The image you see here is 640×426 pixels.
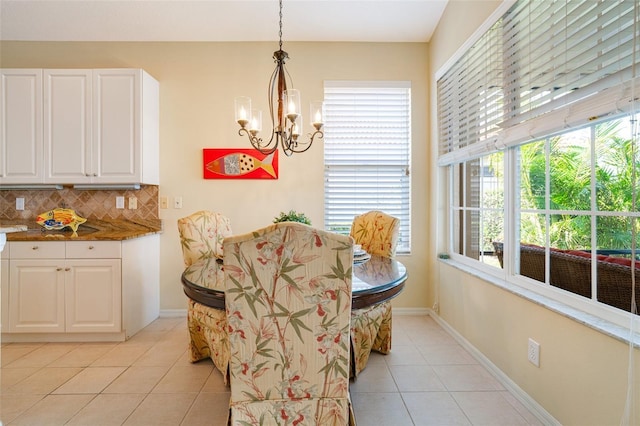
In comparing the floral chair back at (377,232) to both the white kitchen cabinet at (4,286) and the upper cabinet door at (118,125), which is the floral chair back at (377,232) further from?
the white kitchen cabinet at (4,286)

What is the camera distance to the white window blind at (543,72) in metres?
1.33

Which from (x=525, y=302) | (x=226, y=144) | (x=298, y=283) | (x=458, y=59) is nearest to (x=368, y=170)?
(x=458, y=59)

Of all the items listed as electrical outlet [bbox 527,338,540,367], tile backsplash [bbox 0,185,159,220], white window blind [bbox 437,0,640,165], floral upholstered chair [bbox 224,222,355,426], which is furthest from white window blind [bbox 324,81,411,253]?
floral upholstered chair [bbox 224,222,355,426]

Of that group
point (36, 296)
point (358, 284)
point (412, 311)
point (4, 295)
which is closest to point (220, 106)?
point (36, 296)

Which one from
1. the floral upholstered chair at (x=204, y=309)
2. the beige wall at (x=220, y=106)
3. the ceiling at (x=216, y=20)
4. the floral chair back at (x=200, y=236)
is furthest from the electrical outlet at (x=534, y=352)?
the ceiling at (x=216, y=20)

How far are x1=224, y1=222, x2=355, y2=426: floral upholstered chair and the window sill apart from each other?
3.43 feet

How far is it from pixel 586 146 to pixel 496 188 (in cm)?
→ 76

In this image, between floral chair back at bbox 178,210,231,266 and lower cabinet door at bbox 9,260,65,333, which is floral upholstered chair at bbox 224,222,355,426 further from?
lower cabinet door at bbox 9,260,65,333

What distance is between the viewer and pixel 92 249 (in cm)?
270

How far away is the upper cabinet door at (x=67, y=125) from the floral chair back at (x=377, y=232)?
2407 millimetres

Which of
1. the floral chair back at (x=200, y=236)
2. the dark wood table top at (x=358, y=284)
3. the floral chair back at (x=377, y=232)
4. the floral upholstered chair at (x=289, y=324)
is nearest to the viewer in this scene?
the floral upholstered chair at (x=289, y=324)

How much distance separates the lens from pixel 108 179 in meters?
2.98

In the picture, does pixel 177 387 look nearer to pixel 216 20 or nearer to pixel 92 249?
pixel 92 249

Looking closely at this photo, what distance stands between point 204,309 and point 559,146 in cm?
227
